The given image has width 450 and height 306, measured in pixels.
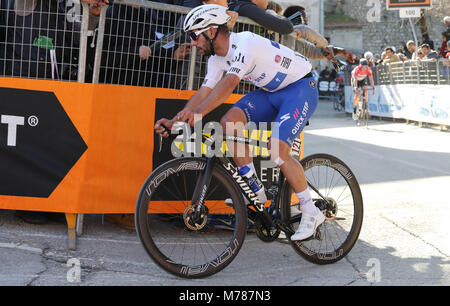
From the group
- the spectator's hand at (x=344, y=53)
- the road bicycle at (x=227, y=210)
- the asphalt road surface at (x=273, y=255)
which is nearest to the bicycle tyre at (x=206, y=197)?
the road bicycle at (x=227, y=210)

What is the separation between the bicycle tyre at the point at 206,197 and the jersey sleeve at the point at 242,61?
0.65 meters

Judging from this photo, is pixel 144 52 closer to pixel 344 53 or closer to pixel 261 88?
pixel 261 88

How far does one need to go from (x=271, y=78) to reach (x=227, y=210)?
1061 mm

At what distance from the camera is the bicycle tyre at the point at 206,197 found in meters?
4.43

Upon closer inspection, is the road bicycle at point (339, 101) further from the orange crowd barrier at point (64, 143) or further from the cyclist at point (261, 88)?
the cyclist at point (261, 88)

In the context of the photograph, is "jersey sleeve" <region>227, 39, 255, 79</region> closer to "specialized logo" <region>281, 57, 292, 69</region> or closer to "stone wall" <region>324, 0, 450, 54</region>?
"specialized logo" <region>281, 57, 292, 69</region>

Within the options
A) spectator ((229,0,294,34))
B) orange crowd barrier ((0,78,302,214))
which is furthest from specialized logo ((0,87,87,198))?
spectator ((229,0,294,34))

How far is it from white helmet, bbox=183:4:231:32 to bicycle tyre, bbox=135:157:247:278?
908 mm

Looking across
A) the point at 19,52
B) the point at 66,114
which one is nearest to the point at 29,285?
the point at 66,114

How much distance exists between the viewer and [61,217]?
20.7ft

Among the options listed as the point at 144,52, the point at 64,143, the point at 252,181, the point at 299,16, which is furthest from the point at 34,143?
the point at 299,16
